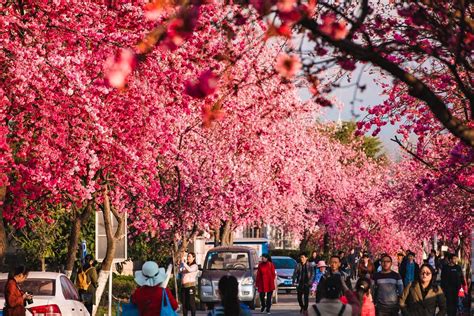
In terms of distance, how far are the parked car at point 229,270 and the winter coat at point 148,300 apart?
22981 mm

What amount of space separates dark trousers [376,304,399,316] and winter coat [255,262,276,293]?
16.3 m

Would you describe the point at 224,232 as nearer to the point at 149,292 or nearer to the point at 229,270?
the point at 229,270

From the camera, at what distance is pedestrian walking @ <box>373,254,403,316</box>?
19094 mm

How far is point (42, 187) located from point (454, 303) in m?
9.13

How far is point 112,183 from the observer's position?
32312 mm

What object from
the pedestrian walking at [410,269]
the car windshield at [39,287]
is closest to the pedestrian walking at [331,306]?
the car windshield at [39,287]

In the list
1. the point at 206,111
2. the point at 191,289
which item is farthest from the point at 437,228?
the point at 206,111

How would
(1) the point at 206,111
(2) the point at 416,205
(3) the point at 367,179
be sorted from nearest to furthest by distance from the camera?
(1) the point at 206,111
(2) the point at 416,205
(3) the point at 367,179

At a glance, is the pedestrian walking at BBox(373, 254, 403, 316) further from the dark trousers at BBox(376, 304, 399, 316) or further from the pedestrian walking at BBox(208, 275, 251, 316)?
the pedestrian walking at BBox(208, 275, 251, 316)

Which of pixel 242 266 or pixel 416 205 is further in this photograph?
pixel 416 205

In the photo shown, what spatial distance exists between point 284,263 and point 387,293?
1484 inches

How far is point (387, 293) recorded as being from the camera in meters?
19.1

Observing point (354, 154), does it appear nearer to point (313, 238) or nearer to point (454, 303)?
point (313, 238)

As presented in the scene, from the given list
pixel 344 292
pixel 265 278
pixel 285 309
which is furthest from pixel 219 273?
pixel 344 292
